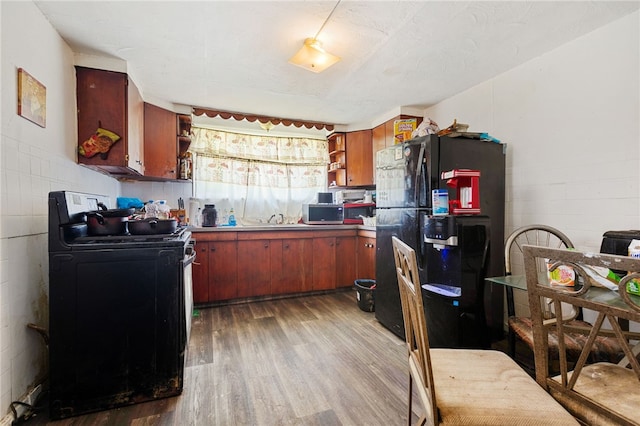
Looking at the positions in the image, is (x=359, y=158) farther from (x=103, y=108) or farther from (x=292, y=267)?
(x=103, y=108)

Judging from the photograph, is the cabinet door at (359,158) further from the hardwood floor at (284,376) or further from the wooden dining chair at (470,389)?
the wooden dining chair at (470,389)

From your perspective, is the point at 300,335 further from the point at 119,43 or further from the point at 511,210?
Answer: the point at 119,43

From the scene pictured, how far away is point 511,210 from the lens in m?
2.48

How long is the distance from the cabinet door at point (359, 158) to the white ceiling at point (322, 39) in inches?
39.6

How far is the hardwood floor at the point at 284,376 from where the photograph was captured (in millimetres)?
1506

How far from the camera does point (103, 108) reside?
2287 millimetres

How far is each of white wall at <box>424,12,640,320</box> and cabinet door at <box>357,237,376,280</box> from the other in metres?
1.50

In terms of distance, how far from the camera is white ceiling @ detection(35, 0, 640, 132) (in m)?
1.71

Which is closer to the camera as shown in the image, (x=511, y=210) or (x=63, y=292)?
(x=63, y=292)

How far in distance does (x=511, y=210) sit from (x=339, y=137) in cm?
245

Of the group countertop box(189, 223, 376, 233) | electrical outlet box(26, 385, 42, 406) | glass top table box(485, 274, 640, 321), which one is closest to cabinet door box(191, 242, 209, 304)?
countertop box(189, 223, 376, 233)

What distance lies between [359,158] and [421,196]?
1954 mm

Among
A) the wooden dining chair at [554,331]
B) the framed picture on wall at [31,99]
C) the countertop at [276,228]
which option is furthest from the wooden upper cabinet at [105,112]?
the wooden dining chair at [554,331]

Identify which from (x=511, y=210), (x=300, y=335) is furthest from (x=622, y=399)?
(x=300, y=335)
